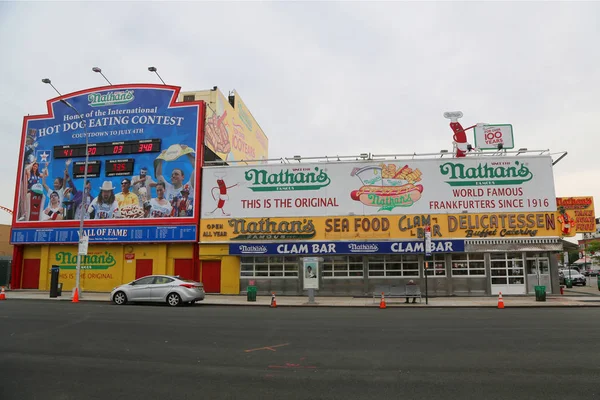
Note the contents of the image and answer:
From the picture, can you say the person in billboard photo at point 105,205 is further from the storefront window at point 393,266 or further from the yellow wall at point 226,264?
the storefront window at point 393,266

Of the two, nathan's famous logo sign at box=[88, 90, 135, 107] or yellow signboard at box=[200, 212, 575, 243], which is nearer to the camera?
yellow signboard at box=[200, 212, 575, 243]

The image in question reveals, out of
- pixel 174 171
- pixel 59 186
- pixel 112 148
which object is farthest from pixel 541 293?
pixel 59 186

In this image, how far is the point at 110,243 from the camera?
27250mm

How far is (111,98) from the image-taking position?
28.8 m

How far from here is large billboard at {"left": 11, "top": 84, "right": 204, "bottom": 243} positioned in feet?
88.2

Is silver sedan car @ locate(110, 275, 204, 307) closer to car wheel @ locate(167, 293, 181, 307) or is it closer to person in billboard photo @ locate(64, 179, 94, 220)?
car wheel @ locate(167, 293, 181, 307)

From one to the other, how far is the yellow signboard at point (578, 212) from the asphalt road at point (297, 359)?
12226 millimetres

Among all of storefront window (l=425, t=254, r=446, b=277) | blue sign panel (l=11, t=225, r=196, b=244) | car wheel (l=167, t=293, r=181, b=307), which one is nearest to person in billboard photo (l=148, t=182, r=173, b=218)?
blue sign panel (l=11, t=225, r=196, b=244)

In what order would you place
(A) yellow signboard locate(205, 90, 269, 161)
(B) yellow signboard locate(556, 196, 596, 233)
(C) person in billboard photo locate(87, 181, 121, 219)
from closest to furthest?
(B) yellow signboard locate(556, 196, 596, 233), (C) person in billboard photo locate(87, 181, 121, 219), (A) yellow signboard locate(205, 90, 269, 161)

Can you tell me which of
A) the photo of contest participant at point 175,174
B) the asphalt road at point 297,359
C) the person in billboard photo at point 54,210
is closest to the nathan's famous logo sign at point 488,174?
the asphalt road at point 297,359

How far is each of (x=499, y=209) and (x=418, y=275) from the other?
5.96m

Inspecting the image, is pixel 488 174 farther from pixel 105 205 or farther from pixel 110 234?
pixel 105 205

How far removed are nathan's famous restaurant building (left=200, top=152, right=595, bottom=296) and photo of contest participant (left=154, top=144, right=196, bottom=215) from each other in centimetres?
109

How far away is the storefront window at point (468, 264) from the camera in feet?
80.2
